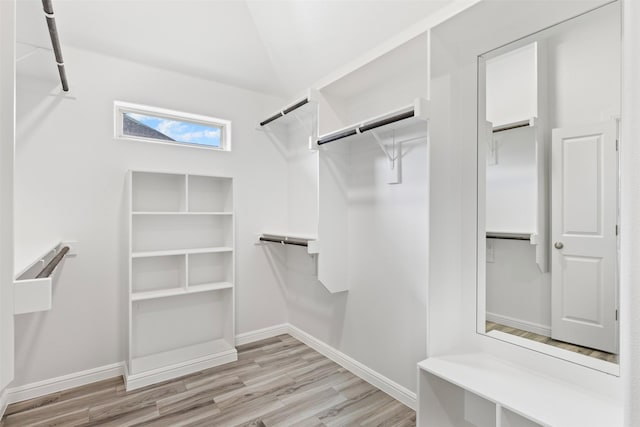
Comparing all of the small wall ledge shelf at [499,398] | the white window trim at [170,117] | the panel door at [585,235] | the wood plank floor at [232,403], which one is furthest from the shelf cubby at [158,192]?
the panel door at [585,235]

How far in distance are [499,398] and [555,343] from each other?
0.39m

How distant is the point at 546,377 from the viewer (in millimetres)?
1359

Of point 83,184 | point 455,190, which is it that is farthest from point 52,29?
point 455,190

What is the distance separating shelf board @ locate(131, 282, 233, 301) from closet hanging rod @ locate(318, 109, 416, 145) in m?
1.53

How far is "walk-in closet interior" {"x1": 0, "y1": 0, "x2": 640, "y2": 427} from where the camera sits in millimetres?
1259

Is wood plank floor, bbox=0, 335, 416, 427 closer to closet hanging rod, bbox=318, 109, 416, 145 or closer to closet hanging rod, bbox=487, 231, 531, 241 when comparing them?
closet hanging rod, bbox=487, 231, 531, 241

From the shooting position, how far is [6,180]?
745 mm

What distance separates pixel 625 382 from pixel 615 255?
2.13 ft

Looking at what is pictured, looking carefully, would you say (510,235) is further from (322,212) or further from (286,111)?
(286,111)

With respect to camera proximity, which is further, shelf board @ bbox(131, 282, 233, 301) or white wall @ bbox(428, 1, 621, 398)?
shelf board @ bbox(131, 282, 233, 301)

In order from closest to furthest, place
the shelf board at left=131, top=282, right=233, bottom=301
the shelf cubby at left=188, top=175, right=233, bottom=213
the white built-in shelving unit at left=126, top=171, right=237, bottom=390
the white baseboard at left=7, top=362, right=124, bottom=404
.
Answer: the white baseboard at left=7, top=362, right=124, bottom=404 → the shelf board at left=131, top=282, right=233, bottom=301 → the white built-in shelving unit at left=126, top=171, right=237, bottom=390 → the shelf cubby at left=188, top=175, right=233, bottom=213

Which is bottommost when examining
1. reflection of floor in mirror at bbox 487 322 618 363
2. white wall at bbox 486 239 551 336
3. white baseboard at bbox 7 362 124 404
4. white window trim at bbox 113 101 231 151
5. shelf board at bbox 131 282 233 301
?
white baseboard at bbox 7 362 124 404

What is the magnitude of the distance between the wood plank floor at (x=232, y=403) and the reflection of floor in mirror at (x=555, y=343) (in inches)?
35.4

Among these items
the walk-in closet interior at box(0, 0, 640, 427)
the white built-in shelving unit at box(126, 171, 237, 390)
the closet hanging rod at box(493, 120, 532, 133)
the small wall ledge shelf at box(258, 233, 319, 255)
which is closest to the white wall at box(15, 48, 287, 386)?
the walk-in closet interior at box(0, 0, 640, 427)
